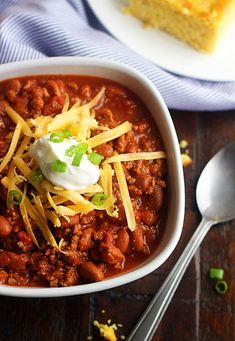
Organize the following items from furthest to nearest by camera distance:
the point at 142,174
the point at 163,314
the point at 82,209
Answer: the point at 163,314 < the point at 142,174 < the point at 82,209

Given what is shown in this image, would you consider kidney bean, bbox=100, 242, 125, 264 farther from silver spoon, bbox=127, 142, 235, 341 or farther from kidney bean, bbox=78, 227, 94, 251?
silver spoon, bbox=127, 142, 235, 341

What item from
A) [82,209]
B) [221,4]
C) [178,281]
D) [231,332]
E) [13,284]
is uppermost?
[221,4]

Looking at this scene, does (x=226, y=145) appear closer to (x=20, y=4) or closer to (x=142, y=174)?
(x=142, y=174)

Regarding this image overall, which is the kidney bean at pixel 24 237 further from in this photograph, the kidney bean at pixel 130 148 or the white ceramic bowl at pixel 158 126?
the kidney bean at pixel 130 148

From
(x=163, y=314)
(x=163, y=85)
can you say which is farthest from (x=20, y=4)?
(x=163, y=314)

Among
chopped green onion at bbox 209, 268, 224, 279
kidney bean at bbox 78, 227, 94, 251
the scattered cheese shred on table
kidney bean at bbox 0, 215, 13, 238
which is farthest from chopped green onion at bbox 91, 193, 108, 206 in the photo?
chopped green onion at bbox 209, 268, 224, 279

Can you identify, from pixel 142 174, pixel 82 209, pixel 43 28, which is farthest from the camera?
pixel 43 28

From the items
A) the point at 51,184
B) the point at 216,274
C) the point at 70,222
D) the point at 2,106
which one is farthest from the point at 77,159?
the point at 216,274
